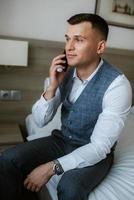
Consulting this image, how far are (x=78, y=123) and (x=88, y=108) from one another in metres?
0.11

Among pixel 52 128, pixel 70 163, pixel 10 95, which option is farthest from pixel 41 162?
pixel 10 95

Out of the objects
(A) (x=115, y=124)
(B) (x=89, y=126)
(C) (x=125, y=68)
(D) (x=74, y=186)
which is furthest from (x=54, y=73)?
(C) (x=125, y=68)

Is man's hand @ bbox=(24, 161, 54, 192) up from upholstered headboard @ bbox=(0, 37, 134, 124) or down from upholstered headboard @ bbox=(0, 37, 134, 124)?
down

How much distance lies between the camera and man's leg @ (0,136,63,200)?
132 cm

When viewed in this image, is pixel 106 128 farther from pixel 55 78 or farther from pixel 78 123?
pixel 55 78

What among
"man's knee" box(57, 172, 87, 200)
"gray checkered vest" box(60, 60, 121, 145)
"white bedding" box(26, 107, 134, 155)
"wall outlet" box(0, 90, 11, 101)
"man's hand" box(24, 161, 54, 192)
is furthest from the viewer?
"wall outlet" box(0, 90, 11, 101)

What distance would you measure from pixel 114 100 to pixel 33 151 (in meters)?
0.52

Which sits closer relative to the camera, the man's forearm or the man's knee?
the man's knee

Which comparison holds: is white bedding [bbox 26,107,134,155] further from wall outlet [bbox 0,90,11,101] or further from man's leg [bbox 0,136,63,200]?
man's leg [bbox 0,136,63,200]

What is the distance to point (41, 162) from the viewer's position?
1414 mm

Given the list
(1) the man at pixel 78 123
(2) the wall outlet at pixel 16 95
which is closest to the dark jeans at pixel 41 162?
(1) the man at pixel 78 123

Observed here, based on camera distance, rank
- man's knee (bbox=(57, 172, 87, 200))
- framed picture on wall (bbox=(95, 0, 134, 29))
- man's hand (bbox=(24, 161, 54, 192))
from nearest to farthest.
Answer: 1. man's knee (bbox=(57, 172, 87, 200))
2. man's hand (bbox=(24, 161, 54, 192))
3. framed picture on wall (bbox=(95, 0, 134, 29))

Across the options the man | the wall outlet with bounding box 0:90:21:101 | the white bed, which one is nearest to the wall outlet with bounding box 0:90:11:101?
the wall outlet with bounding box 0:90:21:101

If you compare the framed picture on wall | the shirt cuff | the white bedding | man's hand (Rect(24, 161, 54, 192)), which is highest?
the framed picture on wall
